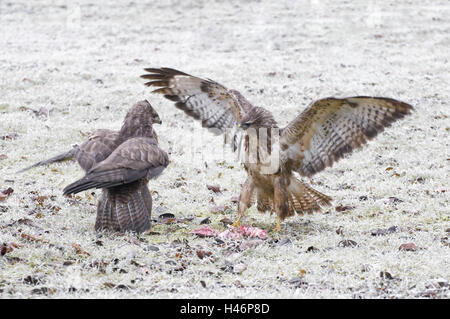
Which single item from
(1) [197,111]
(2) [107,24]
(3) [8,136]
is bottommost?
(3) [8,136]

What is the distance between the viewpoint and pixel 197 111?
7.94 meters

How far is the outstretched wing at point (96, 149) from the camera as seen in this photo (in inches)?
258

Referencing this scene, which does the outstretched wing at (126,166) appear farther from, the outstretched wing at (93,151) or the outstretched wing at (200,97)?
the outstretched wing at (200,97)

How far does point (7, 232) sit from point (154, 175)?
169 centimetres

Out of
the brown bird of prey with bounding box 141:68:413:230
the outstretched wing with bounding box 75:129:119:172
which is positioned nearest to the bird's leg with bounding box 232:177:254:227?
the brown bird of prey with bounding box 141:68:413:230

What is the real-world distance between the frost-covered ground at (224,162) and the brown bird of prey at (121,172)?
0.23 metres

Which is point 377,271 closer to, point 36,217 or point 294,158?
point 294,158

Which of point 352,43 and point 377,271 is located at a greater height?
point 352,43

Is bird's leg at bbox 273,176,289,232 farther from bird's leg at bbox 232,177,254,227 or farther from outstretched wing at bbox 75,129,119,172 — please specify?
outstretched wing at bbox 75,129,119,172

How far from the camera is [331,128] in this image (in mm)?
6664

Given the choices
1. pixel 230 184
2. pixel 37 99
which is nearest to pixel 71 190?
pixel 230 184

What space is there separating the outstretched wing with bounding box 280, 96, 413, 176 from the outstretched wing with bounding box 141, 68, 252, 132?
1037mm

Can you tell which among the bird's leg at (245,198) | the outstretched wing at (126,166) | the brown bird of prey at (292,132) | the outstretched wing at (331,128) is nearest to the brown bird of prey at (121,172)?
the outstretched wing at (126,166)

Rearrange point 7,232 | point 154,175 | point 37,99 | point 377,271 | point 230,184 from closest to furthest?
point 377,271
point 7,232
point 154,175
point 230,184
point 37,99
